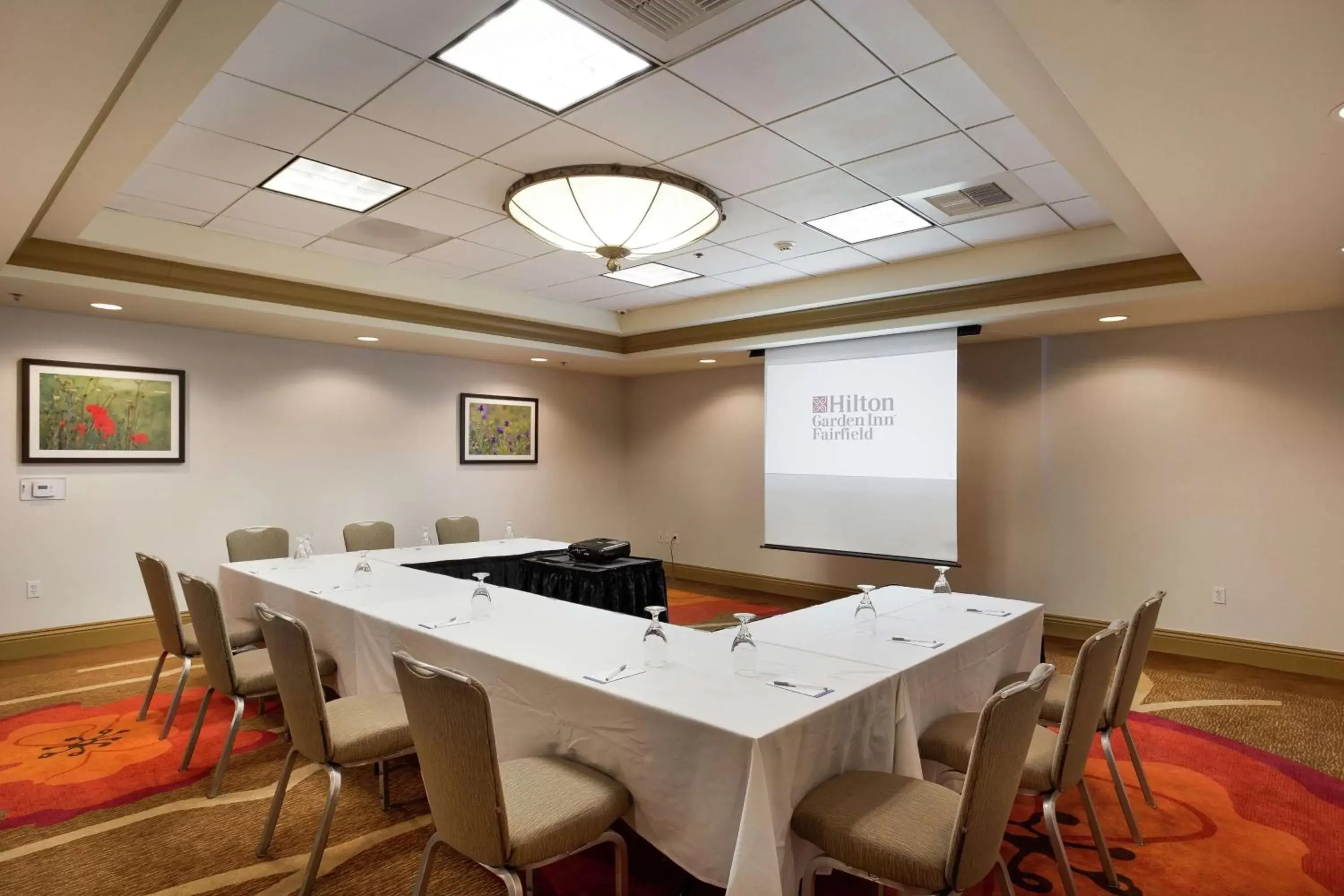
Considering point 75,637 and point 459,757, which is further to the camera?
point 75,637

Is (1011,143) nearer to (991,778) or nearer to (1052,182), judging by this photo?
(1052,182)

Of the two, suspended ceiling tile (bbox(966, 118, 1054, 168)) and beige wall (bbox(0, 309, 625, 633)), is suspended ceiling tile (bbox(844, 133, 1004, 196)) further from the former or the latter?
beige wall (bbox(0, 309, 625, 633))

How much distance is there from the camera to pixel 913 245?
16.5 feet

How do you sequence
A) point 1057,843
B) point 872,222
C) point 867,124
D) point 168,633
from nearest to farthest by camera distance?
point 1057,843
point 867,124
point 168,633
point 872,222

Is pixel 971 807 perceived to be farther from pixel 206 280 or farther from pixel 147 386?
pixel 147 386

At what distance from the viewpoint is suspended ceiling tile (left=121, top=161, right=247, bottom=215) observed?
3.75m

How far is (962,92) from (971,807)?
2.58 meters

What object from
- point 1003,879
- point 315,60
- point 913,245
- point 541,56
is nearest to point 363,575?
point 315,60

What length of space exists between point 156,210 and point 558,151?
8.59 feet

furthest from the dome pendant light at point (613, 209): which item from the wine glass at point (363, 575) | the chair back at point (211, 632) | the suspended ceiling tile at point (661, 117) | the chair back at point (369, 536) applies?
the chair back at point (369, 536)

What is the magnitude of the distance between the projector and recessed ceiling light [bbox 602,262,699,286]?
2004mm

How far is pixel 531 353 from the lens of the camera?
7258 millimetres

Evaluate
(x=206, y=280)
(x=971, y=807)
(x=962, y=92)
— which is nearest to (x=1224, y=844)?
(x=971, y=807)

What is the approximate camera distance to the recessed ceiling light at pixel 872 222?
4.30 meters
